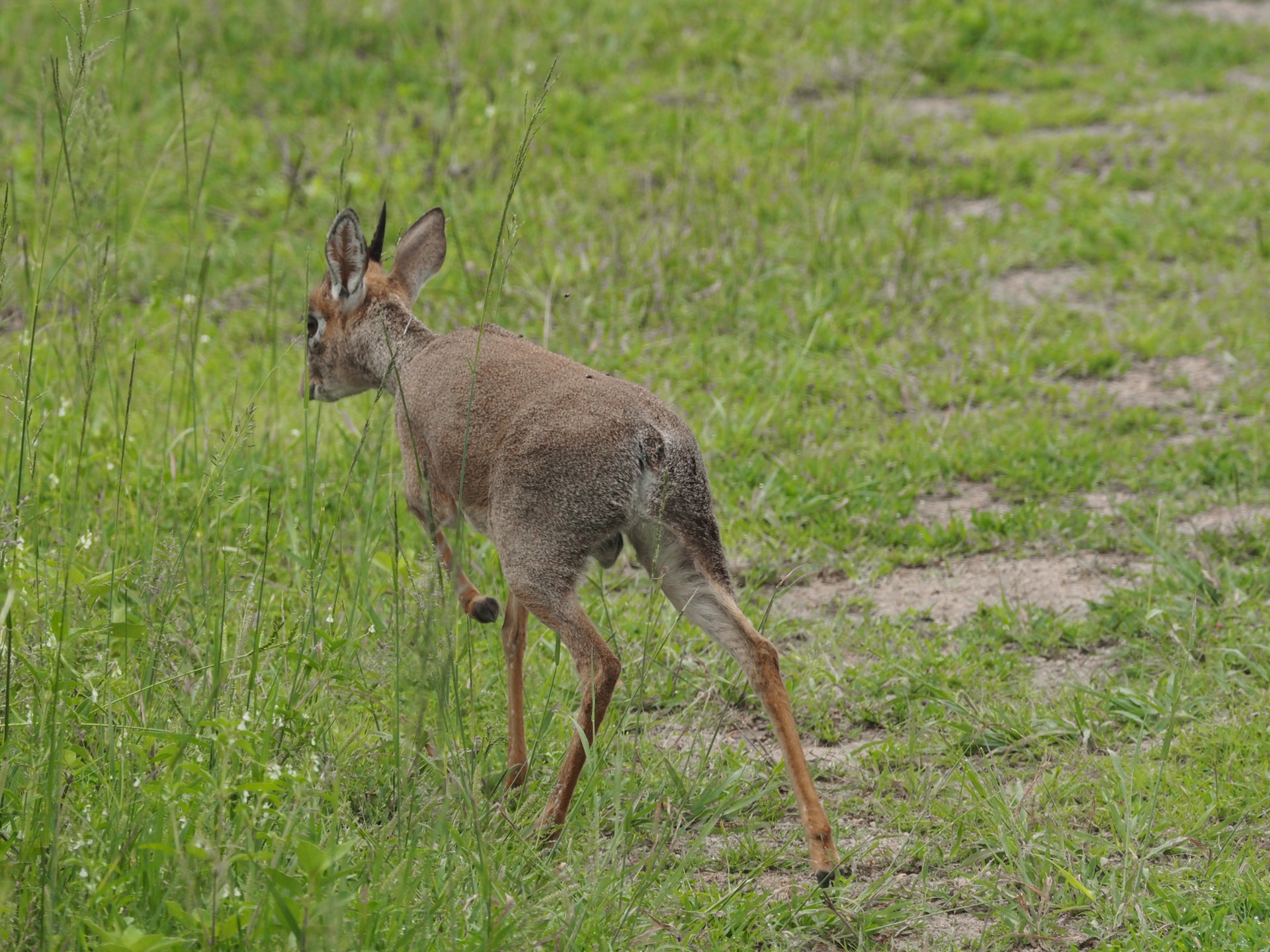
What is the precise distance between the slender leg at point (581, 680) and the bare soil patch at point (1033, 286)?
418 centimetres

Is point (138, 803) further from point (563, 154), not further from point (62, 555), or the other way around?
point (563, 154)

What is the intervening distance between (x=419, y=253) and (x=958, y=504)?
2.31 metres

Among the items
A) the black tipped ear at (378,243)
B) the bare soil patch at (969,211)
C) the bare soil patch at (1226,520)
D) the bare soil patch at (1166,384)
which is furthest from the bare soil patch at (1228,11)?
the black tipped ear at (378,243)

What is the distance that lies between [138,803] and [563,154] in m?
5.92

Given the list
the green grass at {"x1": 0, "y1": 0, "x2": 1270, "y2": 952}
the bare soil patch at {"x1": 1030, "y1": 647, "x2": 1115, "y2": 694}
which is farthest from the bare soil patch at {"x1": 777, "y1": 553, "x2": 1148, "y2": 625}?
the bare soil patch at {"x1": 1030, "y1": 647, "x2": 1115, "y2": 694}

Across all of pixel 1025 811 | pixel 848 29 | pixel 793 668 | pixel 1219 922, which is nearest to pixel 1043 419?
pixel 793 668

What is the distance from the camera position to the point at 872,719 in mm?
4391

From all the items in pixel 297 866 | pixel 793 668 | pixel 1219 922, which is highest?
pixel 297 866

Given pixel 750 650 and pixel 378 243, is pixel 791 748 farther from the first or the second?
pixel 378 243

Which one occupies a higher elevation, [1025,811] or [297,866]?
[297,866]

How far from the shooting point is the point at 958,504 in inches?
221

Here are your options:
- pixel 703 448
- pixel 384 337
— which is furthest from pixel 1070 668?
pixel 384 337

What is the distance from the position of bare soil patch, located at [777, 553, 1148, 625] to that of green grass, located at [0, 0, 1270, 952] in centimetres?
8

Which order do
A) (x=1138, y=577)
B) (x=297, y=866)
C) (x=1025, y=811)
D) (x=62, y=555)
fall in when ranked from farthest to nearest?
(x=1138, y=577) → (x=62, y=555) → (x=1025, y=811) → (x=297, y=866)
